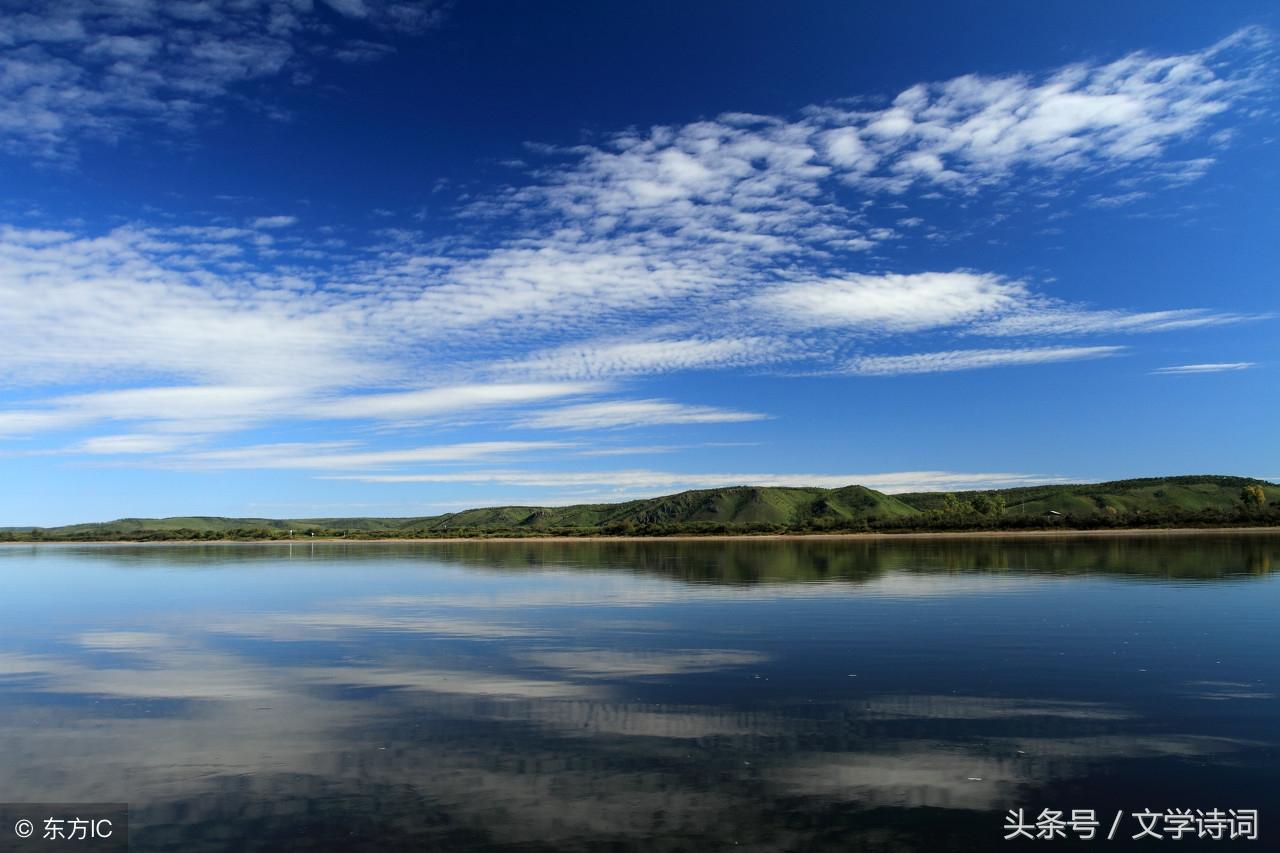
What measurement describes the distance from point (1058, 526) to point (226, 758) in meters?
193

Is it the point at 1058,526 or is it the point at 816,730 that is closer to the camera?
the point at 816,730

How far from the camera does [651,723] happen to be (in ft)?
57.0

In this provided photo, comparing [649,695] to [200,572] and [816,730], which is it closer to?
[816,730]

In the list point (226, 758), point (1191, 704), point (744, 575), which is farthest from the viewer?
point (744, 575)

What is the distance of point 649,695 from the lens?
20.1 metres

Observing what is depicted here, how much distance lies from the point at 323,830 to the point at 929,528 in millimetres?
196056

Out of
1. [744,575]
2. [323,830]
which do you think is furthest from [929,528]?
[323,830]

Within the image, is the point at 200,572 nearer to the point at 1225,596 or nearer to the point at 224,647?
the point at 224,647

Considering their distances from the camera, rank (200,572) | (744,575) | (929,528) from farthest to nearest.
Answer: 1. (929,528)
2. (200,572)
3. (744,575)

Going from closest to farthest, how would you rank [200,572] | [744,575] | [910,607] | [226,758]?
[226,758] → [910,607] → [744,575] → [200,572]

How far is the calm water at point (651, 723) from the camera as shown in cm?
1217

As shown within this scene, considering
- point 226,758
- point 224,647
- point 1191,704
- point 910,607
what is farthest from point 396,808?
point 910,607

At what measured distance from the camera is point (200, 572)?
75.3 meters

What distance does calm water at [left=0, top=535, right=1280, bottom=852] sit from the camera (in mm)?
12172
